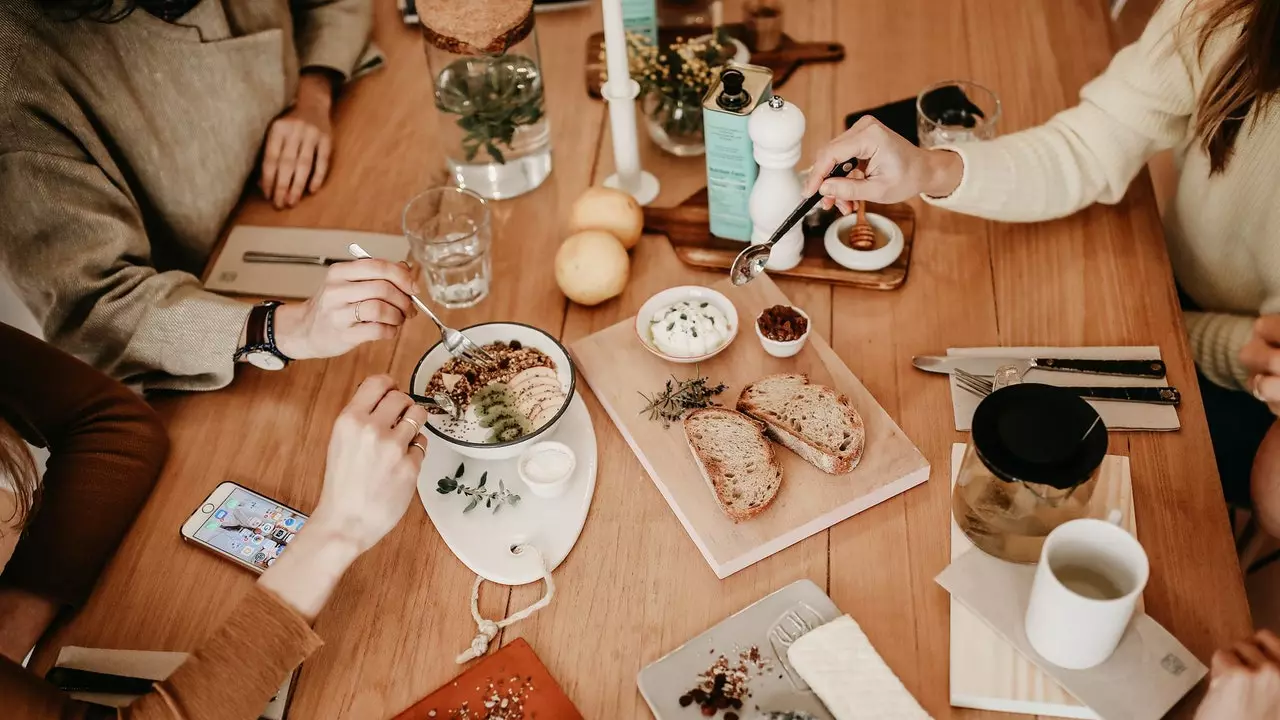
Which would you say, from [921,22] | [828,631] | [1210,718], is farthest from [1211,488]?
[921,22]

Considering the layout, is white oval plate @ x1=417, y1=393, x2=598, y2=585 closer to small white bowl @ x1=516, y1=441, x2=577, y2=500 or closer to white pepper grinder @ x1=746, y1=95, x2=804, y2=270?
small white bowl @ x1=516, y1=441, x2=577, y2=500

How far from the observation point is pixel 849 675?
2.97ft

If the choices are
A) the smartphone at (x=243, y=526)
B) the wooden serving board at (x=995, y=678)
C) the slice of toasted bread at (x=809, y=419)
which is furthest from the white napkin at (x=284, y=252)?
the wooden serving board at (x=995, y=678)

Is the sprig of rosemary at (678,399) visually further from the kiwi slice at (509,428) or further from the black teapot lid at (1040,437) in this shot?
the black teapot lid at (1040,437)

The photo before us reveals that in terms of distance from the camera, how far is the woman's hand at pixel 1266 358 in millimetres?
1001

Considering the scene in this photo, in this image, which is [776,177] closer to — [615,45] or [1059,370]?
[615,45]

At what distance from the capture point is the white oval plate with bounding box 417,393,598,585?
1043mm

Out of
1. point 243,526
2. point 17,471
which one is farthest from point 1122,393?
point 17,471

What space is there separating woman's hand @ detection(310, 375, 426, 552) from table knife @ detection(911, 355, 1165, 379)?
642mm

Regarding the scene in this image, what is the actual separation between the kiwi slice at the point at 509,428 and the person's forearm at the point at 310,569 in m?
0.21

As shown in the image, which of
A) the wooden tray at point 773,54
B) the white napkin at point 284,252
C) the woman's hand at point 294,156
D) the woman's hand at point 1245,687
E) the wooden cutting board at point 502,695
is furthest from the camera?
the wooden tray at point 773,54

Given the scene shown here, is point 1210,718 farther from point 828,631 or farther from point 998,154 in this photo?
point 998,154

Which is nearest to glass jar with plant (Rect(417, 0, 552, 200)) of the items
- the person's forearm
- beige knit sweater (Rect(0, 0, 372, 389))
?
beige knit sweater (Rect(0, 0, 372, 389))

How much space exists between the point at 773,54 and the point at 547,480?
93cm
